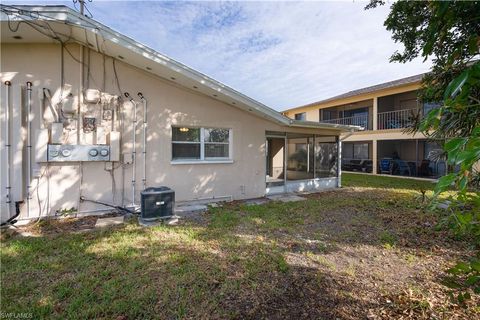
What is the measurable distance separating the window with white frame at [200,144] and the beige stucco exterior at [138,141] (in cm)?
21

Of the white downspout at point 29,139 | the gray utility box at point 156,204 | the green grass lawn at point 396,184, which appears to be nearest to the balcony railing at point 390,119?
the green grass lawn at point 396,184

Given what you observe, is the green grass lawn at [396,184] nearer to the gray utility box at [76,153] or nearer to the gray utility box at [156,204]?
the gray utility box at [156,204]

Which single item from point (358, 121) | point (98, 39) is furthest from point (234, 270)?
point (358, 121)

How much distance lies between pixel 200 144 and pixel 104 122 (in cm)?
276

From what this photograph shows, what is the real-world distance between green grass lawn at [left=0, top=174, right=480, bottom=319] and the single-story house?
116cm

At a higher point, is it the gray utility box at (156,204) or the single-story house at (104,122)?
the single-story house at (104,122)

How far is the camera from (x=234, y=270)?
11.7ft

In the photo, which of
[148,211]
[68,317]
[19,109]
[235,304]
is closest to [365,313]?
[235,304]

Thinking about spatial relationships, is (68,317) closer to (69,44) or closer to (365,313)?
(365,313)

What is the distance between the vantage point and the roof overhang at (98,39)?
482 centimetres

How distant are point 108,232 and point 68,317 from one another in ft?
8.48

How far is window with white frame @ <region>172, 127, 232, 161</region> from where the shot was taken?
739 cm

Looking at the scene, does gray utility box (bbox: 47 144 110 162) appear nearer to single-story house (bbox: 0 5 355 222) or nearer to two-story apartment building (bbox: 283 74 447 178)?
single-story house (bbox: 0 5 355 222)

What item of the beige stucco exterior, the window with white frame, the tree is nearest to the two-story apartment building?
the beige stucco exterior
